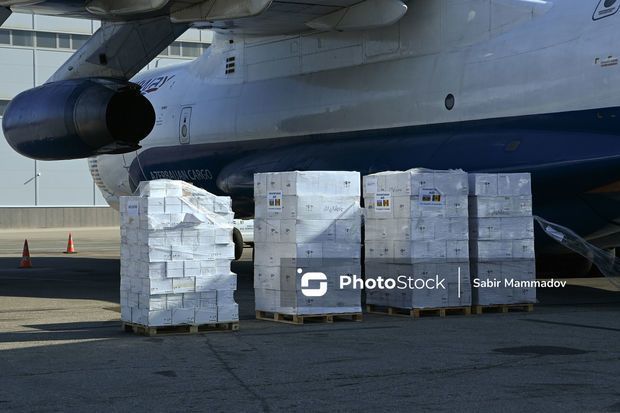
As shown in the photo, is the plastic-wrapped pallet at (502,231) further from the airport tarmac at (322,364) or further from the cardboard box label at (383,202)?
the cardboard box label at (383,202)

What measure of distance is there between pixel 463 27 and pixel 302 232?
4884mm

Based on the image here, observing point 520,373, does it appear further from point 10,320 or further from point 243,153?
point 243,153

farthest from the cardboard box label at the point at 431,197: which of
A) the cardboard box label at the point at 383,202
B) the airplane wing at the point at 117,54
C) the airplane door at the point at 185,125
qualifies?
the airplane door at the point at 185,125

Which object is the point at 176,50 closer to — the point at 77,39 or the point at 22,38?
the point at 77,39

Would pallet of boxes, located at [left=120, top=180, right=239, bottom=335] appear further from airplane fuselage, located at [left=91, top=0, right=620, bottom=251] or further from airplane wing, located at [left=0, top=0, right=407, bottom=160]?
airplane fuselage, located at [left=91, top=0, right=620, bottom=251]

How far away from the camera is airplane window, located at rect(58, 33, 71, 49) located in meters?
48.8

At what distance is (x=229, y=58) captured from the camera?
20.0 meters

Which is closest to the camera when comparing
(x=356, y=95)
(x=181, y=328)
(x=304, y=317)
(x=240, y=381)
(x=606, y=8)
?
(x=240, y=381)

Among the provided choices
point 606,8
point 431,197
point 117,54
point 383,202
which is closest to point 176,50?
point 117,54

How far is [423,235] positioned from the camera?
1268 centimetres

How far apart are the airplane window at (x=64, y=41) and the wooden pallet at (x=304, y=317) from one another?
38.9 m

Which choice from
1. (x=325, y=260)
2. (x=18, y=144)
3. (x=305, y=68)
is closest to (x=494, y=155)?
(x=325, y=260)

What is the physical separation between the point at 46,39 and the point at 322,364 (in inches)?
1663

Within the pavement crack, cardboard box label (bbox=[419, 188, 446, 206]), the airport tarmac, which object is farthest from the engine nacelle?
the pavement crack
